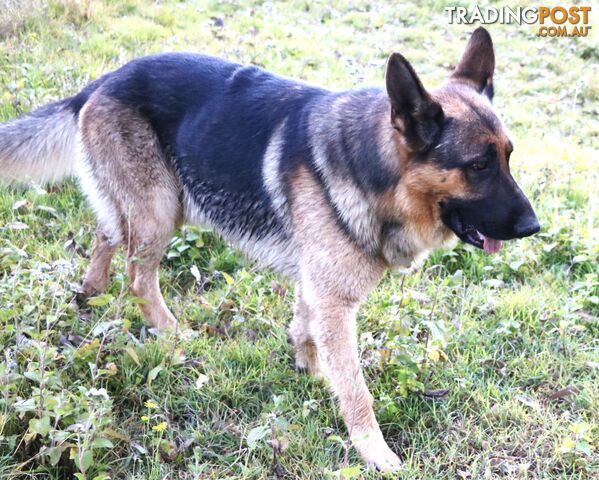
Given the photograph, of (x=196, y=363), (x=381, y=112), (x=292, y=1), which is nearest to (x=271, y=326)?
(x=196, y=363)

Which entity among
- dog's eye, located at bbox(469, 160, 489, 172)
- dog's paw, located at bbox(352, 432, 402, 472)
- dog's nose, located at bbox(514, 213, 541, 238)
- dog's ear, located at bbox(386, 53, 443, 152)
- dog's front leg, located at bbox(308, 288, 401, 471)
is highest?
dog's ear, located at bbox(386, 53, 443, 152)

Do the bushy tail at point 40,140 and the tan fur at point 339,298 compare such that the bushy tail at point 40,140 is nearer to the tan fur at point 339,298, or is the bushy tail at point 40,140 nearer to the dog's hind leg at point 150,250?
the dog's hind leg at point 150,250

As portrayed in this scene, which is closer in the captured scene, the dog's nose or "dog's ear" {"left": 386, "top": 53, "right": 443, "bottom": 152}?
"dog's ear" {"left": 386, "top": 53, "right": 443, "bottom": 152}

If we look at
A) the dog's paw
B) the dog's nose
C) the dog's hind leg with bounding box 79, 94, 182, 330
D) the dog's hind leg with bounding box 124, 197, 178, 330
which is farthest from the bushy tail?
the dog's nose

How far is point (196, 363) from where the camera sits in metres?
3.23

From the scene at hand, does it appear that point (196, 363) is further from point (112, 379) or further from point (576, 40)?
point (576, 40)

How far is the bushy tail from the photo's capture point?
358 centimetres

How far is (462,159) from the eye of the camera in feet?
8.70

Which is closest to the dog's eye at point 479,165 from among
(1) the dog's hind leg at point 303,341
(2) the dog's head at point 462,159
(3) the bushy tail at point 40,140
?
(2) the dog's head at point 462,159

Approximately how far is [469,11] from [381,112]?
8611 millimetres

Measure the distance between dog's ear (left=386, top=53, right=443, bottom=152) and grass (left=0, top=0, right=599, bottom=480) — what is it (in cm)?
99

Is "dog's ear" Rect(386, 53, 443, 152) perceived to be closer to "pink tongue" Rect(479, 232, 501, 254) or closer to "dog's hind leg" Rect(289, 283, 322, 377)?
"pink tongue" Rect(479, 232, 501, 254)

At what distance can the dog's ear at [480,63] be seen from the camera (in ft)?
10.1

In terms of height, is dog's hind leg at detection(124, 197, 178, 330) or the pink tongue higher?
the pink tongue
